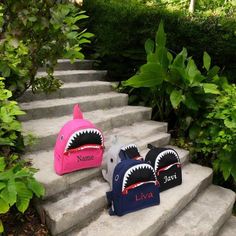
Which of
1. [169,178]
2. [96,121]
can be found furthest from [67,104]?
[169,178]

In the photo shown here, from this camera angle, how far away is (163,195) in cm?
295

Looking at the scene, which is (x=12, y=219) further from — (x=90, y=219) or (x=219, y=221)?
(x=219, y=221)

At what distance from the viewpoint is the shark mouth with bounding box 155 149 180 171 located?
2.93m

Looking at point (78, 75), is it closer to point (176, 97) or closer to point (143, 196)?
point (176, 97)

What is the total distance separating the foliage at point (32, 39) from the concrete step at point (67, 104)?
0.22 metres

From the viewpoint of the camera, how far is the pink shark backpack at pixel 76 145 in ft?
8.10

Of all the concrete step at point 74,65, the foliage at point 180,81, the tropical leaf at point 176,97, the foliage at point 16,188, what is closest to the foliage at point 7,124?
the foliage at point 16,188

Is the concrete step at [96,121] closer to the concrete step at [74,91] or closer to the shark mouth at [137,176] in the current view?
the concrete step at [74,91]

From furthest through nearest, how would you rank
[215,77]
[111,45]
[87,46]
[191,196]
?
[87,46] → [111,45] → [215,77] → [191,196]

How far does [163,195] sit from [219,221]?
61 centimetres

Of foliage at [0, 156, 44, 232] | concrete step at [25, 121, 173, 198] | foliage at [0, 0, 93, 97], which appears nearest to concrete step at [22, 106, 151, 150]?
concrete step at [25, 121, 173, 198]

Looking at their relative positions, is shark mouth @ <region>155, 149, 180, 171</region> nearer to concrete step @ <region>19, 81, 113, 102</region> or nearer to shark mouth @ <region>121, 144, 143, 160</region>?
shark mouth @ <region>121, 144, 143, 160</region>

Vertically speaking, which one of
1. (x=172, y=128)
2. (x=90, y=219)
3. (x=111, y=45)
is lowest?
(x=90, y=219)

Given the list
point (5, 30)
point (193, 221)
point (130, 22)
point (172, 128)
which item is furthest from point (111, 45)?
point (193, 221)
